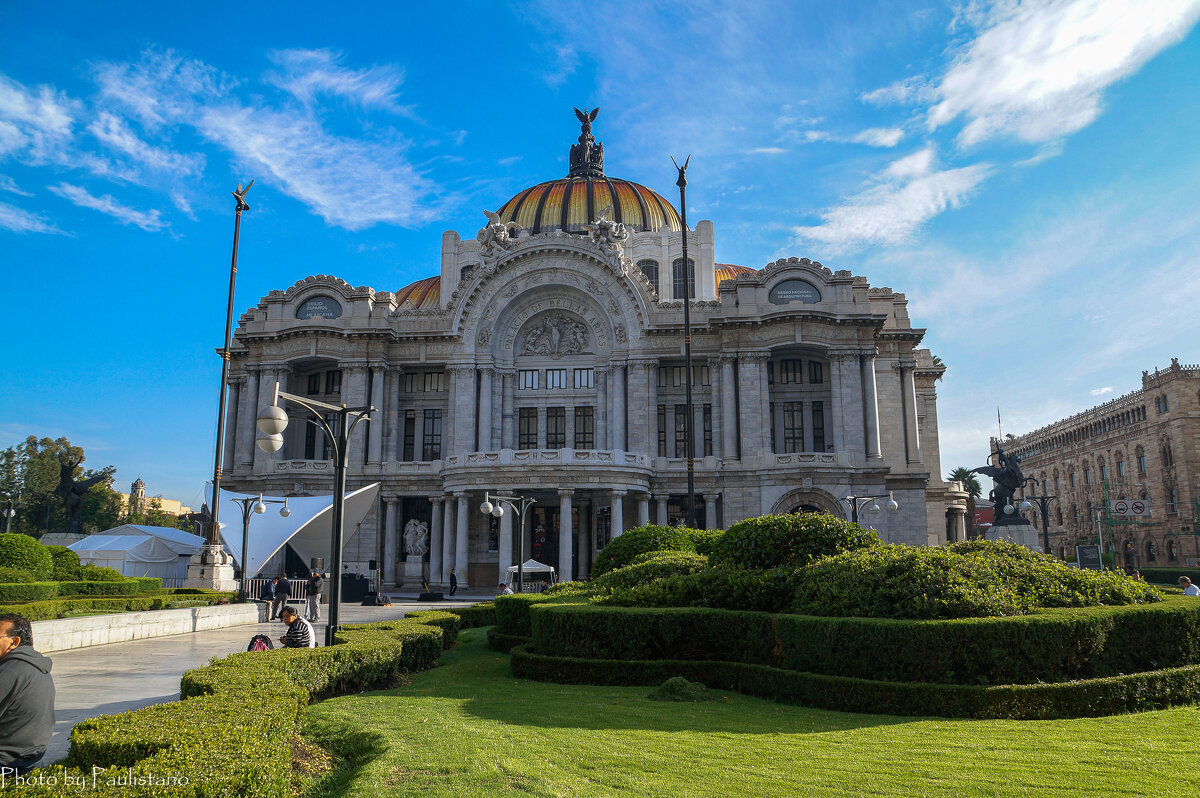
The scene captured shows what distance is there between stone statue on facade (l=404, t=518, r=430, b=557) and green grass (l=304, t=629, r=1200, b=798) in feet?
130

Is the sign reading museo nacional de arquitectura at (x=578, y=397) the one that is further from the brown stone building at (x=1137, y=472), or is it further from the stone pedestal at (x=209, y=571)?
the brown stone building at (x=1137, y=472)

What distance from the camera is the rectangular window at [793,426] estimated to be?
5059cm

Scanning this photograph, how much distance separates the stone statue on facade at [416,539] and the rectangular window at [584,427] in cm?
1151

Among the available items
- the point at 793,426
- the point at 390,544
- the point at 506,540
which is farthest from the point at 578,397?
the point at 390,544

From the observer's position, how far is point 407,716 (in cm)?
1101

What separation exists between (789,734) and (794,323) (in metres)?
40.5

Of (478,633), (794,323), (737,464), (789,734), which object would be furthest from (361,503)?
(789,734)

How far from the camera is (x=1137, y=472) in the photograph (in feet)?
277

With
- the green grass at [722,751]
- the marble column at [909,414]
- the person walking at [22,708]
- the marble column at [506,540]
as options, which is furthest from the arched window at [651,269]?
Result: the person walking at [22,708]

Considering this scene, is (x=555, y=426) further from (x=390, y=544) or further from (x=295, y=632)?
(x=295, y=632)

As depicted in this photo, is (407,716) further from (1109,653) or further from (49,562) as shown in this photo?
(49,562)

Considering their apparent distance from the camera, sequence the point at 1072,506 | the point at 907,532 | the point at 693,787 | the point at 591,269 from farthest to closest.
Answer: the point at 1072,506 → the point at 591,269 → the point at 907,532 → the point at 693,787

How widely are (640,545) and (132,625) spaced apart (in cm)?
1519

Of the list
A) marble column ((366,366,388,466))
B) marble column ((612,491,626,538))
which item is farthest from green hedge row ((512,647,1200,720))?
marble column ((366,366,388,466))
